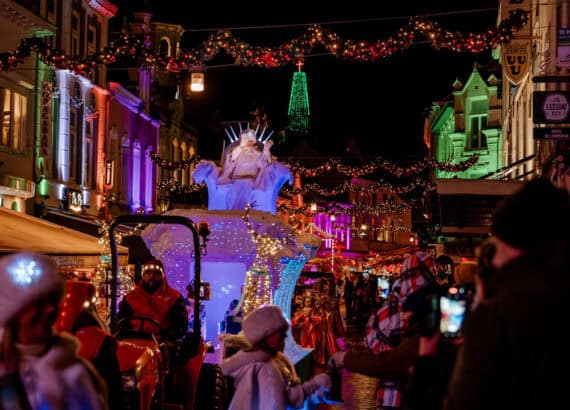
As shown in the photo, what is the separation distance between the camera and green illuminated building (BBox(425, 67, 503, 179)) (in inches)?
1596

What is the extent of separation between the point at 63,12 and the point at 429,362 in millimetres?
28311

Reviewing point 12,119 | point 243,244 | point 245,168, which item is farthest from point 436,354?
point 12,119

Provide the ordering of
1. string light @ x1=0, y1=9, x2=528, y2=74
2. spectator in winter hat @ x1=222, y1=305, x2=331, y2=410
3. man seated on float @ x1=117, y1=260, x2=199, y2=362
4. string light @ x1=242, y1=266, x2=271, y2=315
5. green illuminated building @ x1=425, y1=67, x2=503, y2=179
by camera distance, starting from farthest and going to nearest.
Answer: green illuminated building @ x1=425, y1=67, x2=503, y2=179
string light @ x1=242, y1=266, x2=271, y2=315
string light @ x1=0, y1=9, x2=528, y2=74
man seated on float @ x1=117, y1=260, x2=199, y2=362
spectator in winter hat @ x1=222, y1=305, x2=331, y2=410

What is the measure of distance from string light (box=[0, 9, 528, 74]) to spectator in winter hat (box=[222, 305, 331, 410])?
27.9 ft

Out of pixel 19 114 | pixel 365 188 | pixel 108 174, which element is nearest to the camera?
pixel 19 114

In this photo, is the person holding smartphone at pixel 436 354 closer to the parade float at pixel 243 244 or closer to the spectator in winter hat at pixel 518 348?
the spectator in winter hat at pixel 518 348

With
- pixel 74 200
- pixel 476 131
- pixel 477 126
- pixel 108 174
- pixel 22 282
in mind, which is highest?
pixel 477 126

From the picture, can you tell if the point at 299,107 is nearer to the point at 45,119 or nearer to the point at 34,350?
the point at 45,119

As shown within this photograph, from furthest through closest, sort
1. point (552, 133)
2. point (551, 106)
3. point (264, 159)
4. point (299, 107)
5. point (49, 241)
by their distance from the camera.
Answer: point (299, 107), point (264, 159), point (49, 241), point (551, 106), point (552, 133)

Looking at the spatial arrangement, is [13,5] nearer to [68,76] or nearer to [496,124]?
[68,76]

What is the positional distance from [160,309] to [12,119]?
17438mm

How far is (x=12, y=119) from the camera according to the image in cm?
2567

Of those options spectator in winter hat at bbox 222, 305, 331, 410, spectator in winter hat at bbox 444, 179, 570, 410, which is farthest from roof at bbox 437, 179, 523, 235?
spectator in winter hat at bbox 444, 179, 570, 410

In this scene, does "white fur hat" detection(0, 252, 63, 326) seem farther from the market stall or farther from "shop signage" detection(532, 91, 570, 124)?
"shop signage" detection(532, 91, 570, 124)
